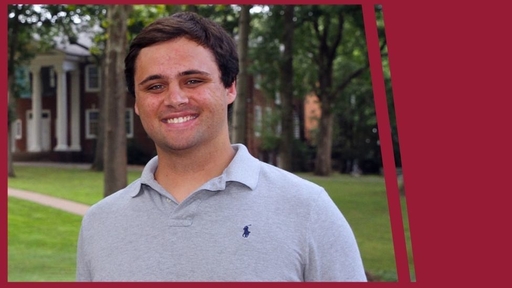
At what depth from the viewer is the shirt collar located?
6.75ft

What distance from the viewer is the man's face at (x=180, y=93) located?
203cm

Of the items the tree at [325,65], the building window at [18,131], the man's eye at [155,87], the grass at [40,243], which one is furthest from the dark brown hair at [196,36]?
the building window at [18,131]

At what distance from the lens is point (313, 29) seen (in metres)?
26.8

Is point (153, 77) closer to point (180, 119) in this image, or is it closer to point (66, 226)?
point (180, 119)

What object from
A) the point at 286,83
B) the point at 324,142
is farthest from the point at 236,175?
the point at 324,142

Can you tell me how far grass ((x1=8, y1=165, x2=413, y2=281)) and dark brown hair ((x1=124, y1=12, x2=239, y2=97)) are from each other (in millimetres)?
7894

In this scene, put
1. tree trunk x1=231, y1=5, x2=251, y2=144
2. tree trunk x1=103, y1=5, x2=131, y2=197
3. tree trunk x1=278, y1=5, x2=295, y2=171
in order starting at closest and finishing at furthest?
tree trunk x1=231, y1=5, x2=251, y2=144 < tree trunk x1=103, y1=5, x2=131, y2=197 < tree trunk x1=278, y1=5, x2=295, y2=171

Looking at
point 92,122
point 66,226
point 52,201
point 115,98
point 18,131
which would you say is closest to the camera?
point 115,98

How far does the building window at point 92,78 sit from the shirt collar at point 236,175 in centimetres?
3133

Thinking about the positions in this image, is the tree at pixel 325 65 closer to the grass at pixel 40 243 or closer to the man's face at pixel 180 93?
the grass at pixel 40 243

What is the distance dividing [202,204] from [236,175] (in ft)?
0.42

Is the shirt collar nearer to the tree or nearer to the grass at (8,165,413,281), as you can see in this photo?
the grass at (8,165,413,281)

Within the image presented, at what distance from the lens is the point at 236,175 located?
2.06 m

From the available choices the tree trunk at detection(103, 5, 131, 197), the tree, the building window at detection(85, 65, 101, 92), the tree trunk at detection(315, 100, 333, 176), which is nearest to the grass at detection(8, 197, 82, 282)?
the tree trunk at detection(103, 5, 131, 197)
